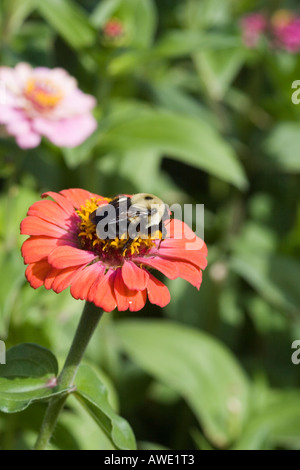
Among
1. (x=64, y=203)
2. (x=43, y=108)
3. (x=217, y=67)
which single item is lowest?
(x=64, y=203)

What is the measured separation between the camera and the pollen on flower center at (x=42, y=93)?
1169mm

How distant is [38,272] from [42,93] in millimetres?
607

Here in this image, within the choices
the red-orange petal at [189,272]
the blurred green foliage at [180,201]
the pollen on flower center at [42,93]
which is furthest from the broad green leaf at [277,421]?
the pollen on flower center at [42,93]

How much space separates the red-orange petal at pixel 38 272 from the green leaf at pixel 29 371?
4.9 inches

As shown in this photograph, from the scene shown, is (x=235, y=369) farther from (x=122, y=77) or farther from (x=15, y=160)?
(x=122, y=77)

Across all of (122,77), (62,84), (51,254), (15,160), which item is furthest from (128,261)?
(122,77)

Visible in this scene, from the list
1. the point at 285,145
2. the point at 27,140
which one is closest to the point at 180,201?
the point at 285,145

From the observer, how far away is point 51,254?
2.10 feet

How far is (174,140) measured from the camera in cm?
136

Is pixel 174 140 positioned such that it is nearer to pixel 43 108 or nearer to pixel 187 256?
pixel 43 108

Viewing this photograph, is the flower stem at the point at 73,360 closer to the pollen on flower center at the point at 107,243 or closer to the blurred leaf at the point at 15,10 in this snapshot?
the pollen on flower center at the point at 107,243

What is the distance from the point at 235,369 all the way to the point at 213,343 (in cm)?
7

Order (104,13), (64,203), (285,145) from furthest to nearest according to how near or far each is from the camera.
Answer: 1. (285,145)
2. (104,13)
3. (64,203)

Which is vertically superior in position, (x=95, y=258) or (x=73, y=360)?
(x=95, y=258)
